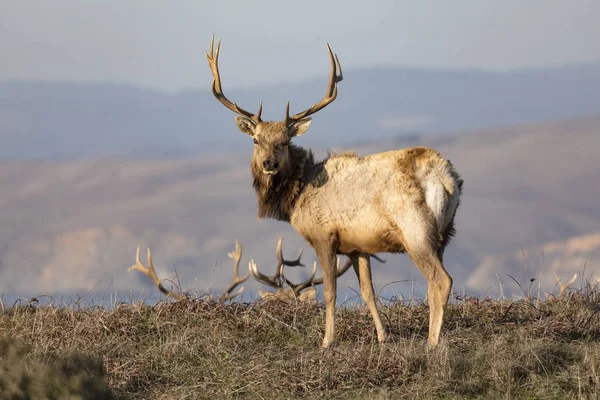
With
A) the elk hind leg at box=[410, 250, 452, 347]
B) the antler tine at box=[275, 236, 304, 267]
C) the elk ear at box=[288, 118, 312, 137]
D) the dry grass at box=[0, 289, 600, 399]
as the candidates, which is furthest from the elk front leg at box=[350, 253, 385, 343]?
the antler tine at box=[275, 236, 304, 267]

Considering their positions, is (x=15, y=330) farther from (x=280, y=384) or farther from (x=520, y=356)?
(x=520, y=356)

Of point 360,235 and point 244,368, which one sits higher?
point 360,235

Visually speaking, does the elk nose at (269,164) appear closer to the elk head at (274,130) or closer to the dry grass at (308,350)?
the elk head at (274,130)

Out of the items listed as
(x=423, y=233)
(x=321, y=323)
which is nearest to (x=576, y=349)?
(x=423, y=233)

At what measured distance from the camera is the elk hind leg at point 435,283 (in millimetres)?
8336

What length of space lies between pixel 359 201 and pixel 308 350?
1.56m

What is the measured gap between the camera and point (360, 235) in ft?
28.7


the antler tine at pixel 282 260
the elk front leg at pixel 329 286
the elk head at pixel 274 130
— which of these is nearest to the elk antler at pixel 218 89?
the elk head at pixel 274 130

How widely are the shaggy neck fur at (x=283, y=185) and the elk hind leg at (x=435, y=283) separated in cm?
159

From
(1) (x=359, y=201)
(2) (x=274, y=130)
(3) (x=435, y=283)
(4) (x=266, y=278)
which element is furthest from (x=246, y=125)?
(4) (x=266, y=278)

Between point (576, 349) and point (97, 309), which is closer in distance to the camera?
point (576, 349)

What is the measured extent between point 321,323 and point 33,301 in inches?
129

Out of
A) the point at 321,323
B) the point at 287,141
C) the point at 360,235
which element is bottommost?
the point at 321,323

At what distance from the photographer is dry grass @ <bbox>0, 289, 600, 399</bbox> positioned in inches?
293
